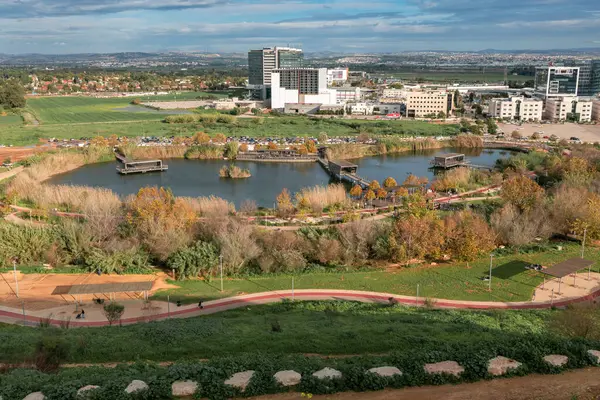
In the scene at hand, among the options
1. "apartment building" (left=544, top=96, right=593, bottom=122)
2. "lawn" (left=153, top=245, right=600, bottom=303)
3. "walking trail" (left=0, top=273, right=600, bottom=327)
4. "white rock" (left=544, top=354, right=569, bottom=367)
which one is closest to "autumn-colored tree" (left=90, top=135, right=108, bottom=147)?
"lawn" (left=153, top=245, right=600, bottom=303)

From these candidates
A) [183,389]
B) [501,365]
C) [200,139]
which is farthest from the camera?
[200,139]

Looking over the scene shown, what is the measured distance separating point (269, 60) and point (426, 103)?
24943 mm

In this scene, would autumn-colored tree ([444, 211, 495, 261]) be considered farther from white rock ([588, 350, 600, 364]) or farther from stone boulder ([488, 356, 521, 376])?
stone boulder ([488, 356, 521, 376])

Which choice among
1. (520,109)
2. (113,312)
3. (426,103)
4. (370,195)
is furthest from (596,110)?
(113,312)

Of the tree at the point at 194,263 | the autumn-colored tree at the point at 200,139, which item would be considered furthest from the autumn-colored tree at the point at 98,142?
the tree at the point at 194,263

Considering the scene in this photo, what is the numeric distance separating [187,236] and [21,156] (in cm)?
2205

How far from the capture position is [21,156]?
1314 inches

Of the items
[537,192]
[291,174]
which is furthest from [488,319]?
[291,174]

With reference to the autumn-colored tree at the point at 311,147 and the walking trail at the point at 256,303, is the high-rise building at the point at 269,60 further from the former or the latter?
the walking trail at the point at 256,303

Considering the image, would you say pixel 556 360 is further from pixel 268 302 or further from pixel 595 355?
pixel 268 302

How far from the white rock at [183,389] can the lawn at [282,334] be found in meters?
1.62

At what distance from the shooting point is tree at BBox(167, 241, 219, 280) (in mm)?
15180

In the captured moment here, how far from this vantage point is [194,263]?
1527 cm

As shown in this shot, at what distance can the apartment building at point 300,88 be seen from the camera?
60.6 m
